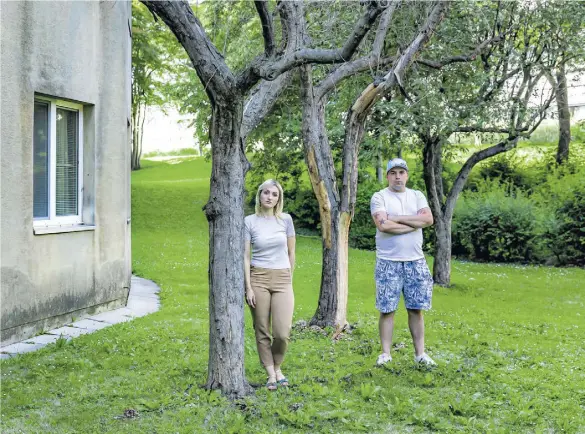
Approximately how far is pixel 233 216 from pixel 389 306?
2143mm

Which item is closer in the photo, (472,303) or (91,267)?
(91,267)

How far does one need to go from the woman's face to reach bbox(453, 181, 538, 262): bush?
597 inches

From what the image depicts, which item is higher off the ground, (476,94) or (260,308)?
(476,94)

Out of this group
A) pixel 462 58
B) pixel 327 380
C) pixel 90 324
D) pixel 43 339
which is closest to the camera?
pixel 327 380

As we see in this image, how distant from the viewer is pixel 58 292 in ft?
32.3

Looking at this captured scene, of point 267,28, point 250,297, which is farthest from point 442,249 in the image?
point 267,28

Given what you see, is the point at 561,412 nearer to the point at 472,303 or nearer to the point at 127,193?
the point at 472,303

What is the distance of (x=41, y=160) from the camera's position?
983 cm

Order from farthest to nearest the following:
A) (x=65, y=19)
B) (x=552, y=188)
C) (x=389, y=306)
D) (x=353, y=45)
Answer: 1. (x=552, y=188)
2. (x=65, y=19)
3. (x=389, y=306)
4. (x=353, y=45)

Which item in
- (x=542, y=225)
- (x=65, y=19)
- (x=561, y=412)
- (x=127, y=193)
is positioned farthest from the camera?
(x=542, y=225)

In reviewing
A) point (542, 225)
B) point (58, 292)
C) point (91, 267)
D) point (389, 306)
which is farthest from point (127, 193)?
point (542, 225)

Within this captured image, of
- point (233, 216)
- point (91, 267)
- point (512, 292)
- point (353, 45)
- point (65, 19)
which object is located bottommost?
point (512, 292)

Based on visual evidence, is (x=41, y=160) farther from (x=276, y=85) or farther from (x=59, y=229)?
(x=276, y=85)

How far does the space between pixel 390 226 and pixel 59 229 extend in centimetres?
503
